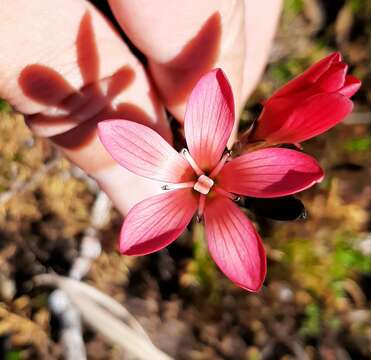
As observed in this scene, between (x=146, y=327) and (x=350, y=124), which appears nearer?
(x=146, y=327)

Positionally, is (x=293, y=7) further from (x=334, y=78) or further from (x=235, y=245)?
(x=235, y=245)

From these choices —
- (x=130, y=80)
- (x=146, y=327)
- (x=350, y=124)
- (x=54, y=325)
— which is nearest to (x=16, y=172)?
(x=54, y=325)

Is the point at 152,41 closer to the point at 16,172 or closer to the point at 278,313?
the point at 16,172

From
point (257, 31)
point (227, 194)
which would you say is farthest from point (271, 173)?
point (257, 31)

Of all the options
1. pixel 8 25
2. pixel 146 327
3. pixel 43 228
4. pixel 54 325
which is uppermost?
pixel 8 25

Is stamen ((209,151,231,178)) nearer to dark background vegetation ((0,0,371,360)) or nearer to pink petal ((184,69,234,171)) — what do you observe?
pink petal ((184,69,234,171))

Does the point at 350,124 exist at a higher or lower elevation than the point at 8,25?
lower

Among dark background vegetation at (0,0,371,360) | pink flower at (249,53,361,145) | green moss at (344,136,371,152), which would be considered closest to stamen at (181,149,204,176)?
pink flower at (249,53,361,145)
